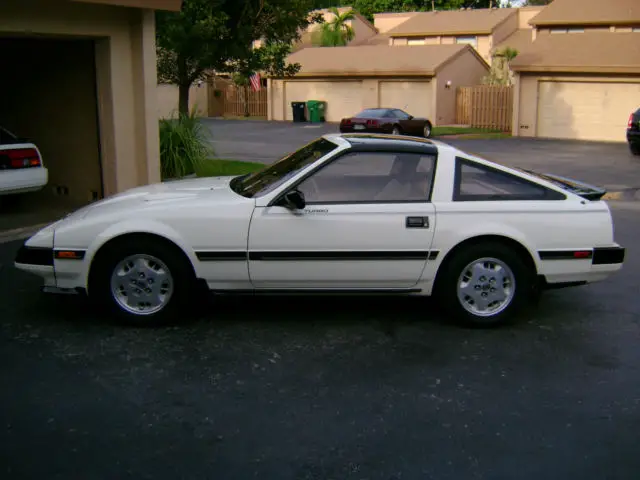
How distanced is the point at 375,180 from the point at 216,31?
1098cm

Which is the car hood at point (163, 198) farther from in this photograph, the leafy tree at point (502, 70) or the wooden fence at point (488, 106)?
the leafy tree at point (502, 70)

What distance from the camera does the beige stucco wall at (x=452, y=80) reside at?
121ft

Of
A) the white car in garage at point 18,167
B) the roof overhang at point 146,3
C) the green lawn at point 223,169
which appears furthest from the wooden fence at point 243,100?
the white car in garage at point 18,167

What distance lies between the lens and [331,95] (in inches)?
1585

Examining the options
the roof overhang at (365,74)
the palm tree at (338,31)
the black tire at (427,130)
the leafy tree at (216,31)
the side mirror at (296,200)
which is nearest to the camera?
the side mirror at (296,200)

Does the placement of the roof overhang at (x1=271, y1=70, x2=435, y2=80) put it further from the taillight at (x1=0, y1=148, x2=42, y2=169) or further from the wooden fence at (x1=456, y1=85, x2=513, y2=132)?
the taillight at (x1=0, y1=148, x2=42, y2=169)

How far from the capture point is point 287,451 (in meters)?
4.21

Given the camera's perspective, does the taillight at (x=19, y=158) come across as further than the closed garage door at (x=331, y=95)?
No

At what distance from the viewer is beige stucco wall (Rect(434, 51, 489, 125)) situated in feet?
121

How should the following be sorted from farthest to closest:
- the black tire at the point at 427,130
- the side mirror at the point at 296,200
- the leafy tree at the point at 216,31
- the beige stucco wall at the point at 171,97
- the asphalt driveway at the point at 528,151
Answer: the beige stucco wall at the point at 171,97, the black tire at the point at 427,130, the asphalt driveway at the point at 528,151, the leafy tree at the point at 216,31, the side mirror at the point at 296,200

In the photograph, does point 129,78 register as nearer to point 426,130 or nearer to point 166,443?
point 166,443

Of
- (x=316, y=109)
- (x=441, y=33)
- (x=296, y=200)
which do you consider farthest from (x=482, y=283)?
(x=441, y=33)

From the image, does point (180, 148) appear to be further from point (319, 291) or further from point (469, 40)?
point (469, 40)

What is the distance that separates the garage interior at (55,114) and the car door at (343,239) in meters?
5.70
